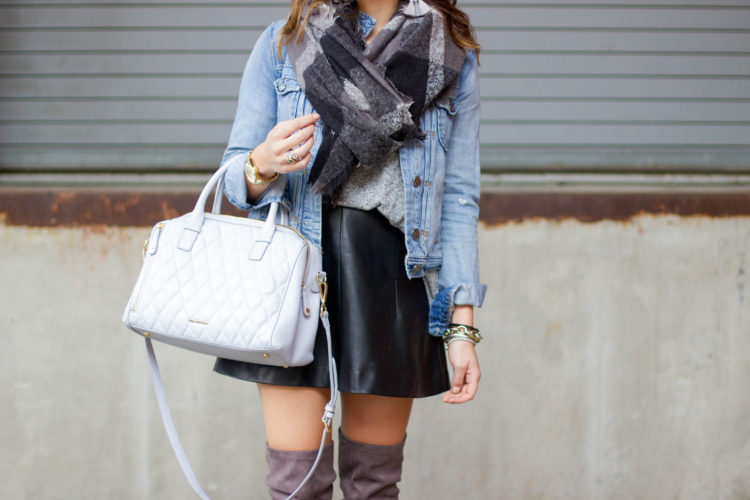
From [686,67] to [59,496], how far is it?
3.81m

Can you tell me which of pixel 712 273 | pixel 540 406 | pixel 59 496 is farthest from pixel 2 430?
→ pixel 712 273

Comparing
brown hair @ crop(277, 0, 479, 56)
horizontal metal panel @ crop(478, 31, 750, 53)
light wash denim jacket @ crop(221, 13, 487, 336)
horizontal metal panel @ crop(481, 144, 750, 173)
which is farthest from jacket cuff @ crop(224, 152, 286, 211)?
horizontal metal panel @ crop(478, 31, 750, 53)

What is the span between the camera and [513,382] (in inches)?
139

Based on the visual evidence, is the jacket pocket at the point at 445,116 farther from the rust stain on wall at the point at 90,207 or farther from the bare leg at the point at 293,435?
the rust stain on wall at the point at 90,207

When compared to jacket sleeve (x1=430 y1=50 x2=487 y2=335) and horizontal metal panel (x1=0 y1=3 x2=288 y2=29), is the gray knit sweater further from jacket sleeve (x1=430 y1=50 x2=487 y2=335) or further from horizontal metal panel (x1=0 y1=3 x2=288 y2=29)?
horizontal metal panel (x1=0 y1=3 x2=288 y2=29)

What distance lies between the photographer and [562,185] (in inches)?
145

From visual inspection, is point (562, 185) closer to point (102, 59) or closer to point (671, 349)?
point (671, 349)

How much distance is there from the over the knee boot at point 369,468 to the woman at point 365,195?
0.23 ft

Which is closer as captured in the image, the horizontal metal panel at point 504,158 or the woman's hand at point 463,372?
the woman's hand at point 463,372

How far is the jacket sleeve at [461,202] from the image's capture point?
1.76 meters

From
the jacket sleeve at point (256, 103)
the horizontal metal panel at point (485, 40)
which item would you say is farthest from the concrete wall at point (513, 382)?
the jacket sleeve at point (256, 103)

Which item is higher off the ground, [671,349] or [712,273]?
[712,273]

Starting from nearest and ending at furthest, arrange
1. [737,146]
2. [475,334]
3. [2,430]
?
[475,334], [2,430], [737,146]

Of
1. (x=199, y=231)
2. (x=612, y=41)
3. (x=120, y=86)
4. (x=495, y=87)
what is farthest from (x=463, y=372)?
(x=120, y=86)
